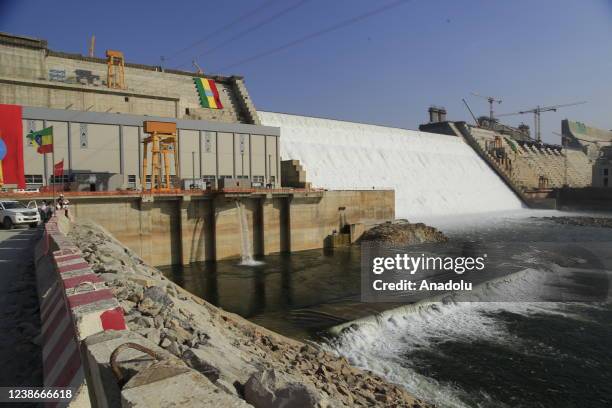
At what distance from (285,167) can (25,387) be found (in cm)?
3507

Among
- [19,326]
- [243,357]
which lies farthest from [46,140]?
[243,357]

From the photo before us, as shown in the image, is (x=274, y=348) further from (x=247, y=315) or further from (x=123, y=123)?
(x=123, y=123)

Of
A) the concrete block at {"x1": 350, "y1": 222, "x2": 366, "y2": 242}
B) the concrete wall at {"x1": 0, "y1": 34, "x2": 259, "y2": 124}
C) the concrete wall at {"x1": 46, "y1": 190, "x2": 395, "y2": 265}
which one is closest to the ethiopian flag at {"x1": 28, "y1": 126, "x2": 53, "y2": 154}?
the concrete wall at {"x1": 46, "y1": 190, "x2": 395, "y2": 265}

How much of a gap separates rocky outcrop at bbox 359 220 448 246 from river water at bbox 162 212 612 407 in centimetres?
798

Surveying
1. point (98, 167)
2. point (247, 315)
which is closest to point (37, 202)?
point (98, 167)

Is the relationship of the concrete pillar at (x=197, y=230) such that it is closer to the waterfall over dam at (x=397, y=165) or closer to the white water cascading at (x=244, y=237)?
the white water cascading at (x=244, y=237)

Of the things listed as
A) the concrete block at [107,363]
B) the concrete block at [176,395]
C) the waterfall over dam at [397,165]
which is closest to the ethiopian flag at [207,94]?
the waterfall over dam at [397,165]

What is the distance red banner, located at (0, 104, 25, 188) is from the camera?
83.7ft

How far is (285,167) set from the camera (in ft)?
128

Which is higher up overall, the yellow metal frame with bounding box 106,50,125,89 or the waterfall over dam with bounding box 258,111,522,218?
the yellow metal frame with bounding box 106,50,125,89

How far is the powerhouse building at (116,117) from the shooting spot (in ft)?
87.6

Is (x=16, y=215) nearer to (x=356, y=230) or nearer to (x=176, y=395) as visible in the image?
(x=176, y=395)

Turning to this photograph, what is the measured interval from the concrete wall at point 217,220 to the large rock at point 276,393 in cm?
2121

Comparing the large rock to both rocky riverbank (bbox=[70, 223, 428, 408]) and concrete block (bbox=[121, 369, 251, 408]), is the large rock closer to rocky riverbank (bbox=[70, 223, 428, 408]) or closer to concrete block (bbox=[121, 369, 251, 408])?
rocky riverbank (bbox=[70, 223, 428, 408])
